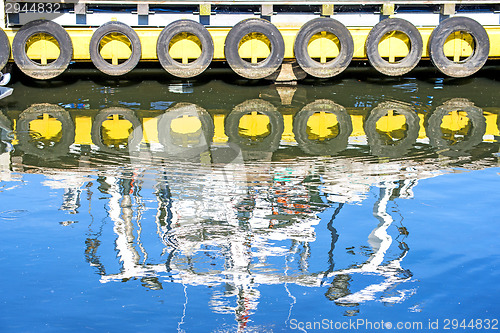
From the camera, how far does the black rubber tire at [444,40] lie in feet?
37.8

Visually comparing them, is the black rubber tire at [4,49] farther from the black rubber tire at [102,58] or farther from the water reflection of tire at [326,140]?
the water reflection of tire at [326,140]

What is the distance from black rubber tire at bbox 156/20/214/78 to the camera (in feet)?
36.9

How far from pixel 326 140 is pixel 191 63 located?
390cm

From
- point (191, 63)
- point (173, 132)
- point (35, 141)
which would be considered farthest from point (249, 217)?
point (191, 63)

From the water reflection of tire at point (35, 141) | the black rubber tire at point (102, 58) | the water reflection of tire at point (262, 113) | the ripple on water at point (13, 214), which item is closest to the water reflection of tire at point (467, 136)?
the water reflection of tire at point (262, 113)

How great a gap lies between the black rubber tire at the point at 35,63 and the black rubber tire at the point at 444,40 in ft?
19.8

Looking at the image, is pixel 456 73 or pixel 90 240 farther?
pixel 456 73

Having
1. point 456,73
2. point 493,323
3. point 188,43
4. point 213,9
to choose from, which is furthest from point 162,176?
point 456,73

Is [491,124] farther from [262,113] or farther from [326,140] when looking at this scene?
[262,113]

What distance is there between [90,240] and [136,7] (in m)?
7.32

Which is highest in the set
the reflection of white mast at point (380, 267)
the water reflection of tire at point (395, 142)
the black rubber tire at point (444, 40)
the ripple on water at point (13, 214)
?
the black rubber tire at point (444, 40)

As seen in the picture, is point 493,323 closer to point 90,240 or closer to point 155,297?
point 155,297

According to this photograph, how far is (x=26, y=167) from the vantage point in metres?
7.11

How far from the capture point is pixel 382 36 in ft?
37.9
